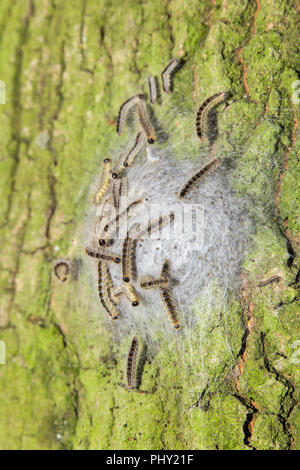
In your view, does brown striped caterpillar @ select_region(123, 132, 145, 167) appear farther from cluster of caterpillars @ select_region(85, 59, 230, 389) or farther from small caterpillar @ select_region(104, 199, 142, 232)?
small caterpillar @ select_region(104, 199, 142, 232)

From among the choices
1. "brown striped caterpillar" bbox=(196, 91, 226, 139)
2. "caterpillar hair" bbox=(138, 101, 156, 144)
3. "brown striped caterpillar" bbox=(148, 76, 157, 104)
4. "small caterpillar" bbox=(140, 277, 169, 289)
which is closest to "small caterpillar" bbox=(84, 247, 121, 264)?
"small caterpillar" bbox=(140, 277, 169, 289)

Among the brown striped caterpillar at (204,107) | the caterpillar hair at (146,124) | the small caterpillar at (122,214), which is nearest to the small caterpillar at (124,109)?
the caterpillar hair at (146,124)

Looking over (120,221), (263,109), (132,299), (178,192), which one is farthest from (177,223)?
(263,109)

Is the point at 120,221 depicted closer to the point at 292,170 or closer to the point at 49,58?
the point at 292,170

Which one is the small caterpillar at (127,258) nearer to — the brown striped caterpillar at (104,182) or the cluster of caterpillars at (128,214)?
the cluster of caterpillars at (128,214)

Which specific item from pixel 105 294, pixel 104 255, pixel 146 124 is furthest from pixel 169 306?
pixel 146 124

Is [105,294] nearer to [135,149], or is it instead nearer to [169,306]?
[169,306]

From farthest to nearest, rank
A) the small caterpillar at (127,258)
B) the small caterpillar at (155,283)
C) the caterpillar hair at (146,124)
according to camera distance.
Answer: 1. the caterpillar hair at (146,124)
2. the small caterpillar at (127,258)
3. the small caterpillar at (155,283)
